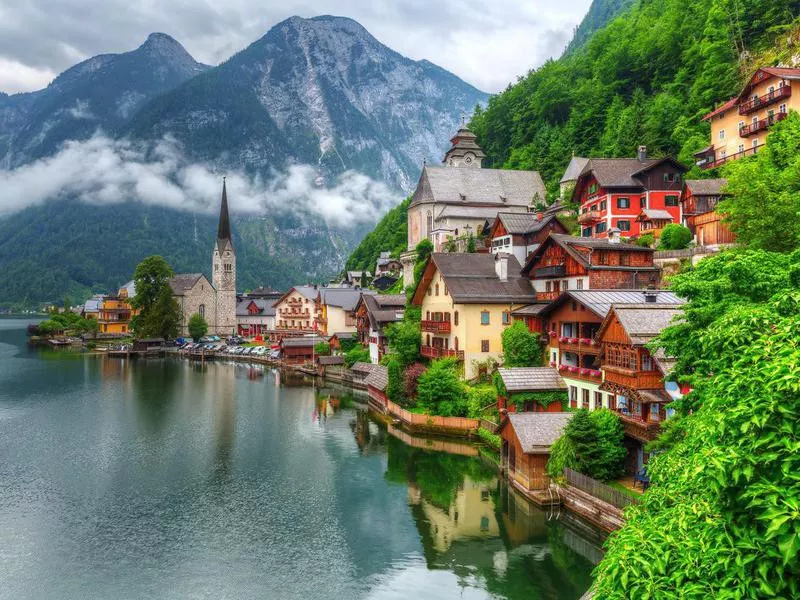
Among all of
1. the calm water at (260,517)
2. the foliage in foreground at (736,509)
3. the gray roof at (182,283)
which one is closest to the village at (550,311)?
the calm water at (260,517)

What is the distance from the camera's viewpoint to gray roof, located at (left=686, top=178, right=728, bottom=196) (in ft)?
156

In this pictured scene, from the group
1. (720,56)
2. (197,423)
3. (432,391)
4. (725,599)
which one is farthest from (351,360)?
(725,599)

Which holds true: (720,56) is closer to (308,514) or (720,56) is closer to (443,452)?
(443,452)

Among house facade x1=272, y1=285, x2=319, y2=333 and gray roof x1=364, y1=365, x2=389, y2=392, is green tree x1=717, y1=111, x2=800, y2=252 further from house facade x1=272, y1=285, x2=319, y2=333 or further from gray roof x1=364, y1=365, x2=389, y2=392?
house facade x1=272, y1=285, x2=319, y2=333

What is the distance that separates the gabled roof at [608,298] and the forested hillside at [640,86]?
103 feet

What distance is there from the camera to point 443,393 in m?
42.4

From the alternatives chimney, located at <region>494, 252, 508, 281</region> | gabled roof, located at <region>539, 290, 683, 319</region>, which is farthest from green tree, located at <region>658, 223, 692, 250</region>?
chimney, located at <region>494, 252, 508, 281</region>

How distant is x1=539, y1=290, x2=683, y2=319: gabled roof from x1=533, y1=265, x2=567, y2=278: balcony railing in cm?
628

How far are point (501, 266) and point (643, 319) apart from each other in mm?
21401

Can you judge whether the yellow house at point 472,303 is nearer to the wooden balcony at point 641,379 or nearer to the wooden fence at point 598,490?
the wooden balcony at point 641,379

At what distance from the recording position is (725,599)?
25.3ft

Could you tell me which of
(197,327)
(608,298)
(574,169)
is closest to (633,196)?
(574,169)

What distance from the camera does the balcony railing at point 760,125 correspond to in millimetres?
48191

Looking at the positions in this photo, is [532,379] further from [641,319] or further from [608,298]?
[641,319]
